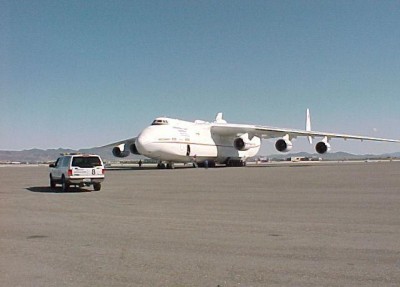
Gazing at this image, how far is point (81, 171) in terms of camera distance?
19094 millimetres

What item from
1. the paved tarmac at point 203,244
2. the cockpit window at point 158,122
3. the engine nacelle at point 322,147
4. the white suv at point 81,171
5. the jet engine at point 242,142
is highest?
the cockpit window at point 158,122

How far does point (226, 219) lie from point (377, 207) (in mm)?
4366

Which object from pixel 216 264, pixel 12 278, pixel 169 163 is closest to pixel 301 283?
pixel 216 264

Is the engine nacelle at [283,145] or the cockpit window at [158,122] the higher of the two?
the cockpit window at [158,122]

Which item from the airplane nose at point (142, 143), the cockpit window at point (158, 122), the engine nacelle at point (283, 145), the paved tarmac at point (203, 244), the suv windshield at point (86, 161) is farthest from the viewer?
the engine nacelle at point (283, 145)

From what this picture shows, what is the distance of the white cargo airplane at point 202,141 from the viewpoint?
40625 millimetres

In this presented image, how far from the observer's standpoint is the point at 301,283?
5.40m

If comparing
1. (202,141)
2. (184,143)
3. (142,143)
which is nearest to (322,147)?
(202,141)

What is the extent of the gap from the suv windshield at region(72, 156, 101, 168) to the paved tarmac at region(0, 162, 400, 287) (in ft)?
17.3

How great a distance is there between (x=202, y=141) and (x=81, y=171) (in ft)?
90.5

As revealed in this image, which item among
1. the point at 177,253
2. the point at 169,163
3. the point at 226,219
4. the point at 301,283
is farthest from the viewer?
the point at 169,163

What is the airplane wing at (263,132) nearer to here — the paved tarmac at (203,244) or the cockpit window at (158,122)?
the cockpit window at (158,122)

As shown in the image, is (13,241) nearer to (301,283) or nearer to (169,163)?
(301,283)

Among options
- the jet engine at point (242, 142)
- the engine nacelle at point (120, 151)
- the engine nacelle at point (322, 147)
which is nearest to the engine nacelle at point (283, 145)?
the jet engine at point (242, 142)
